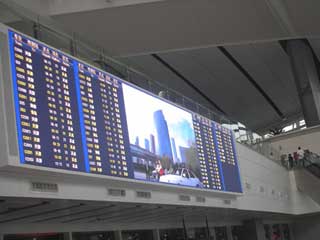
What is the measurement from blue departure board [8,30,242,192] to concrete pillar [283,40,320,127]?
43.1 ft

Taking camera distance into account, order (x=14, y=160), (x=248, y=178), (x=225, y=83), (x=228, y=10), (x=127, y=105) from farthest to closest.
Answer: (x=225, y=83) → (x=248, y=178) → (x=228, y=10) → (x=127, y=105) → (x=14, y=160)

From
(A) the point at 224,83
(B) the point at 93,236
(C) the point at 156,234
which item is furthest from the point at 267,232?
(A) the point at 224,83

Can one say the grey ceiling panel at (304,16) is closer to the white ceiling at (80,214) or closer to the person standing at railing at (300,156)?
the white ceiling at (80,214)

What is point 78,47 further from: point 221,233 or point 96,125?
point 221,233

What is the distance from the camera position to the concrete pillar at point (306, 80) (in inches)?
A: 843

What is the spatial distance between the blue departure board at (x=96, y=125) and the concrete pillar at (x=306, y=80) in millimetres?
13126

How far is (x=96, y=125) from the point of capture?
6.36 meters

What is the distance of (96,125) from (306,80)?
17.4 metres

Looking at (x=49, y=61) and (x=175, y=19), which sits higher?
(x=175, y=19)

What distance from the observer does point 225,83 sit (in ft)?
88.8

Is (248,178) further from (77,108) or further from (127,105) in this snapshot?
(77,108)

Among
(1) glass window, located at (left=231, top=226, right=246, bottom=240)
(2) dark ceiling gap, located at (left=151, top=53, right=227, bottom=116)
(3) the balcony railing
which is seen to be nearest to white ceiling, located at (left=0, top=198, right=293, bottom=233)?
(3) the balcony railing

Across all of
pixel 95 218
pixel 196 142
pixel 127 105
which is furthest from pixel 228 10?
pixel 95 218

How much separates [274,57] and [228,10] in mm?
14608
